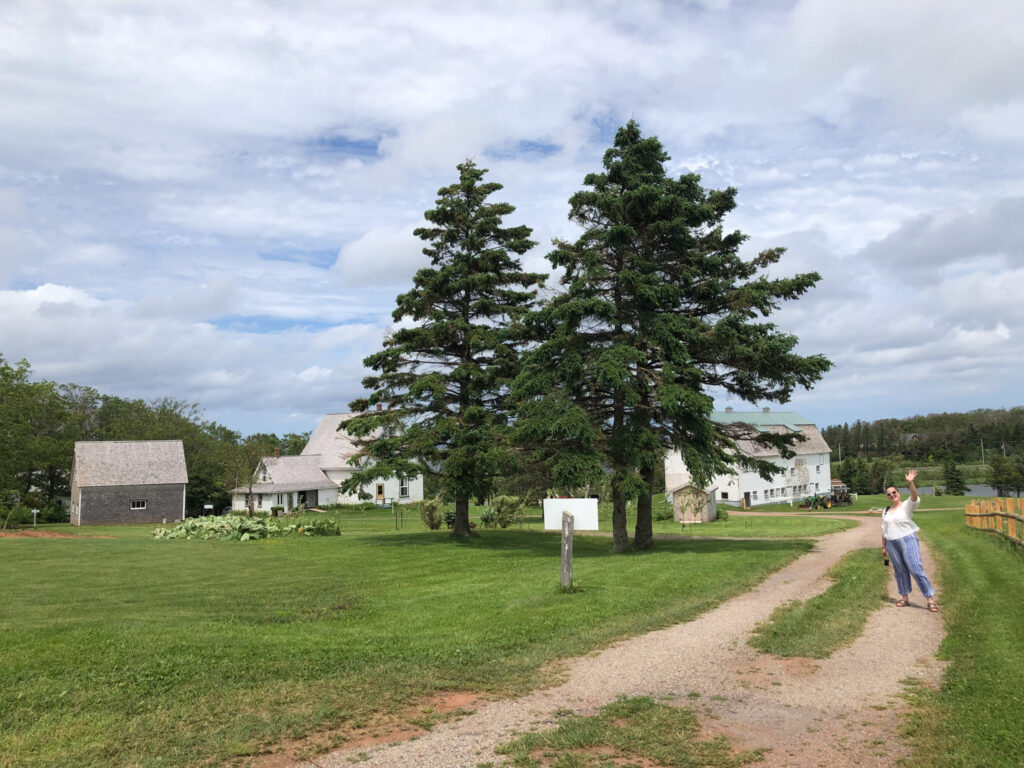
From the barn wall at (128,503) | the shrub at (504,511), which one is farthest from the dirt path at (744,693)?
the barn wall at (128,503)

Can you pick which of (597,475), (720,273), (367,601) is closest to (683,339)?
(720,273)

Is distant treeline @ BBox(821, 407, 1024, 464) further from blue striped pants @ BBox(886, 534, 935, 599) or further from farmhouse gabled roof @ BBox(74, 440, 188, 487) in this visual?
blue striped pants @ BBox(886, 534, 935, 599)

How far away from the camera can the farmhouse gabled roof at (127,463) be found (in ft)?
172

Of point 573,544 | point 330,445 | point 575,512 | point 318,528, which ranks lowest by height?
point 573,544

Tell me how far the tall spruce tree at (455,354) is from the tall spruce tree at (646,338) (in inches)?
118

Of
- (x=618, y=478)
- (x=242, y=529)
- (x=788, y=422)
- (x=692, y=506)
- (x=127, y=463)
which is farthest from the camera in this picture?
(x=788, y=422)

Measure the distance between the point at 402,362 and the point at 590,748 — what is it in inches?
846

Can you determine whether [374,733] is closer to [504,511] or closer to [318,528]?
[318,528]

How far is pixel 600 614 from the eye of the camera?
35.6 feet

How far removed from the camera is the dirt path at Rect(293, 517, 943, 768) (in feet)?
17.8

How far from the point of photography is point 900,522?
35.7ft

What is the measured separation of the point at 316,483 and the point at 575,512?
52.8 meters

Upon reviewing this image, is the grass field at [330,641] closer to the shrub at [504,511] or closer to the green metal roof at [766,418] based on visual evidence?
the shrub at [504,511]

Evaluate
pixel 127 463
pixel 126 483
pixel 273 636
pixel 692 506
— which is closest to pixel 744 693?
pixel 273 636
